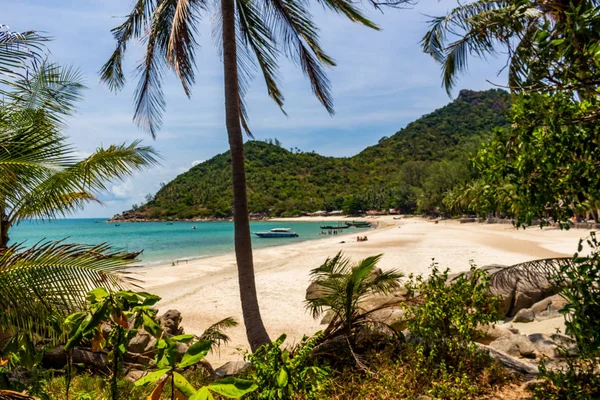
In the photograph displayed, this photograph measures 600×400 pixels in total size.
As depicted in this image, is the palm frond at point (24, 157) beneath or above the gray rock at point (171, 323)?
above

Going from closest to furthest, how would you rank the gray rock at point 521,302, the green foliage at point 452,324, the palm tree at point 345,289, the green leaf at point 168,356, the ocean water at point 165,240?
1. the green leaf at point 168,356
2. the green foliage at point 452,324
3. the palm tree at point 345,289
4. the gray rock at point 521,302
5. the ocean water at point 165,240

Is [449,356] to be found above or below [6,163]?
below

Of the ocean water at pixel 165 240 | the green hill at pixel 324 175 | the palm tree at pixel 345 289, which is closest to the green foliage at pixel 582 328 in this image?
the palm tree at pixel 345 289

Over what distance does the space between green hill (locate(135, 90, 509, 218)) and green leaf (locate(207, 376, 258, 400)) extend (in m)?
101

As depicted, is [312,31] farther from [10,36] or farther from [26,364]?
[26,364]

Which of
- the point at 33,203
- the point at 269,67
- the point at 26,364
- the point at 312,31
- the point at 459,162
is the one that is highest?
the point at 459,162

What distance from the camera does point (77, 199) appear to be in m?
4.01

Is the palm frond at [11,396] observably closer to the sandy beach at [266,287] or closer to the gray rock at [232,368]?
the sandy beach at [266,287]

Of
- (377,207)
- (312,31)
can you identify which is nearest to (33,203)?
(312,31)

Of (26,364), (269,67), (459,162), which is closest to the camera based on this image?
(26,364)

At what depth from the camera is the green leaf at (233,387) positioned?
3.81 feet

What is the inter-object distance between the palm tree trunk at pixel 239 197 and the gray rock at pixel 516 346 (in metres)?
2.98

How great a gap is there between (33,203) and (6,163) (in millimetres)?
658

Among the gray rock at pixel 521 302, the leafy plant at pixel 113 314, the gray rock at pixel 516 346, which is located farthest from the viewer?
the gray rock at pixel 521 302
